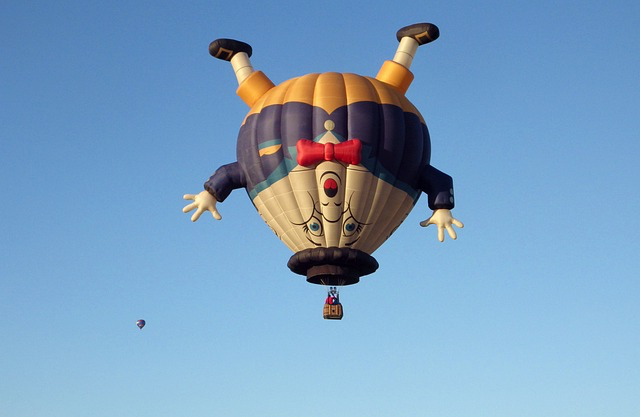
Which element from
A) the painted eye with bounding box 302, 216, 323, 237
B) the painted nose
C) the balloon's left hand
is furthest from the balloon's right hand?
the balloon's left hand

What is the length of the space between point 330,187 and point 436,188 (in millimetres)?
2478

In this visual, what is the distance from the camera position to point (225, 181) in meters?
27.5

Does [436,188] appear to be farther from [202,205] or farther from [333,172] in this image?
[202,205]

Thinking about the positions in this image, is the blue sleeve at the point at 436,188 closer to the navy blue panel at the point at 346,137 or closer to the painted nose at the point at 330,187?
the navy blue panel at the point at 346,137

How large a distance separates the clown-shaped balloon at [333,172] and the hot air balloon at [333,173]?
0.02 meters

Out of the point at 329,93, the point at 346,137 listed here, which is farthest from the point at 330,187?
the point at 329,93

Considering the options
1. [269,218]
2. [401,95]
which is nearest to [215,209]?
[269,218]

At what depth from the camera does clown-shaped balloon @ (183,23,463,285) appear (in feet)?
86.4

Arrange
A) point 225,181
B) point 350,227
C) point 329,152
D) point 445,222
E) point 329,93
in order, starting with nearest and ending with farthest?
point 329,152, point 350,227, point 329,93, point 445,222, point 225,181

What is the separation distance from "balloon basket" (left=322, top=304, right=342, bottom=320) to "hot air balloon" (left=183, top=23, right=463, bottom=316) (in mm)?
650

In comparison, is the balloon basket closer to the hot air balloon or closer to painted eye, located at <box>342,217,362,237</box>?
the hot air balloon

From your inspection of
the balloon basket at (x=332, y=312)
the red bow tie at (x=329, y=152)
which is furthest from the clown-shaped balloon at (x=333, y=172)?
the balloon basket at (x=332, y=312)

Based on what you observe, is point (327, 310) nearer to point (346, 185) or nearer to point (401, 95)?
point (346, 185)

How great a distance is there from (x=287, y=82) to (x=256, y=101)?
33.3 inches
